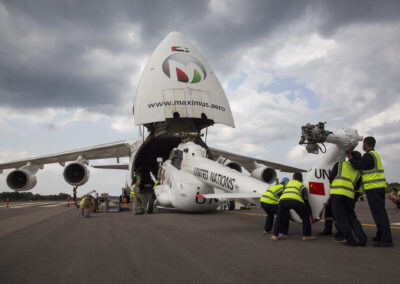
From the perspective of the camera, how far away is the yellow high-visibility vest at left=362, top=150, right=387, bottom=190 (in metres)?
4.59

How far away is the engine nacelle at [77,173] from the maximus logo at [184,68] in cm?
711

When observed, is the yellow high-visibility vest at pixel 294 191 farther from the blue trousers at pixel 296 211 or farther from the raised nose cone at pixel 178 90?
the raised nose cone at pixel 178 90

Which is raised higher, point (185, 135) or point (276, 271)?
point (185, 135)

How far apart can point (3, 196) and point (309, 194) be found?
4975 centimetres

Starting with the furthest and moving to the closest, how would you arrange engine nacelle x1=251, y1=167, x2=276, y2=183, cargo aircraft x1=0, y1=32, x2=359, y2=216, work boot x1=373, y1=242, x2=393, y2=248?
engine nacelle x1=251, y1=167, x2=276, y2=183 → cargo aircraft x1=0, y1=32, x2=359, y2=216 → work boot x1=373, y1=242, x2=393, y2=248

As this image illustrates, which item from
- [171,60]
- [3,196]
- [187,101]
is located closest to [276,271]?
[187,101]

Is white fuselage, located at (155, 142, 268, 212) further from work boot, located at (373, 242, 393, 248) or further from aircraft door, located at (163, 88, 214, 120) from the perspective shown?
work boot, located at (373, 242, 393, 248)

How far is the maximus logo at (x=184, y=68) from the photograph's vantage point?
12.5m

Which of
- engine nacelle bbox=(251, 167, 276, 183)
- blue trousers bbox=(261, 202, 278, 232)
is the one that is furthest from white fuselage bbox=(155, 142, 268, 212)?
engine nacelle bbox=(251, 167, 276, 183)

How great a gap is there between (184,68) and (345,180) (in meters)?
9.32

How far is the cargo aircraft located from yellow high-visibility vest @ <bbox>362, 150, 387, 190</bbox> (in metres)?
2.43

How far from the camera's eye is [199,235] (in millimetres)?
5742

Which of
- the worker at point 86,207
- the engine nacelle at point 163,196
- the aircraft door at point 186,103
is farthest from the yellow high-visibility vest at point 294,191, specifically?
the worker at point 86,207

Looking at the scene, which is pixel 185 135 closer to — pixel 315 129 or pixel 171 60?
pixel 171 60
